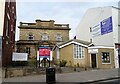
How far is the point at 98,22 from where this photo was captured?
37.2 meters

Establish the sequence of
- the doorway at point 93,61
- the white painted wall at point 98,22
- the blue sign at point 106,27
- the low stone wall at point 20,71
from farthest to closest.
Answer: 1. the white painted wall at point 98,22
2. the doorway at point 93,61
3. the low stone wall at point 20,71
4. the blue sign at point 106,27

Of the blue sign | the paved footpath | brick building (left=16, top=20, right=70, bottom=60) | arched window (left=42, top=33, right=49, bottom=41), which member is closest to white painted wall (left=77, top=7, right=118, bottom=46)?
brick building (left=16, top=20, right=70, bottom=60)

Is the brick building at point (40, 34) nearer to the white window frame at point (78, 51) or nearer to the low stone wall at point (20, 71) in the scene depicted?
the white window frame at point (78, 51)

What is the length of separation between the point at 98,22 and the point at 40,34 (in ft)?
51.2

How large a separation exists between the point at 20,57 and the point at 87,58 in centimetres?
1248

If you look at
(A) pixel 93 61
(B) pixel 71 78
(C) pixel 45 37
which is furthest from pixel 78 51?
(C) pixel 45 37

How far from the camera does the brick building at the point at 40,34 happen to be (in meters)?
46.7

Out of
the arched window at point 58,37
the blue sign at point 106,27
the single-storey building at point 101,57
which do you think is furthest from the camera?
the arched window at point 58,37

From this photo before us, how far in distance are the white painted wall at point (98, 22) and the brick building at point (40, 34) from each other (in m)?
4.09

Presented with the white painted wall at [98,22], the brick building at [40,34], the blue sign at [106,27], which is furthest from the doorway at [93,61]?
the blue sign at [106,27]

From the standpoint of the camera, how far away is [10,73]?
2203 centimetres

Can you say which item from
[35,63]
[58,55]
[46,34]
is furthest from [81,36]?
[35,63]

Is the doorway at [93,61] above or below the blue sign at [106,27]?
below

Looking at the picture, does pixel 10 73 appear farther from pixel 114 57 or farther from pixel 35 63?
pixel 114 57
